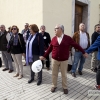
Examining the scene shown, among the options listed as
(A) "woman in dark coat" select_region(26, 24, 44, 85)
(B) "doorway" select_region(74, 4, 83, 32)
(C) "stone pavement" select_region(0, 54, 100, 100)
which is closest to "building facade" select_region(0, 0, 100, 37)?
(B) "doorway" select_region(74, 4, 83, 32)

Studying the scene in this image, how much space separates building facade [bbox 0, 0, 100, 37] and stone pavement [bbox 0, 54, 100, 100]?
297cm

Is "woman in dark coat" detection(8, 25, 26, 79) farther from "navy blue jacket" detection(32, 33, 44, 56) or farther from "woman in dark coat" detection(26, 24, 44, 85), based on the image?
"navy blue jacket" detection(32, 33, 44, 56)

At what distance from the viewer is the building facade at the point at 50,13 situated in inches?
249

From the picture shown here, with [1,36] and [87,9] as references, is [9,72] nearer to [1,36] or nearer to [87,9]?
[1,36]

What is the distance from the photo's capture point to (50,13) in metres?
6.42

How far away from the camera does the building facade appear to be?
6320 mm

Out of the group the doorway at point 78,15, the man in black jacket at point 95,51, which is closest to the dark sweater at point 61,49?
the man in black jacket at point 95,51

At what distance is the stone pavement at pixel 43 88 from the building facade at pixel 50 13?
2.97m

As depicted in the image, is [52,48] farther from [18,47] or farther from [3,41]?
[3,41]

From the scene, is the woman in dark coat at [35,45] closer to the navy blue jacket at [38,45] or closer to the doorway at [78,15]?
the navy blue jacket at [38,45]

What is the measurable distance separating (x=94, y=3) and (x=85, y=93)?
Result: 733 centimetres

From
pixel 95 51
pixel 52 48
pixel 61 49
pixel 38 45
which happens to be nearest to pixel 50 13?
pixel 95 51

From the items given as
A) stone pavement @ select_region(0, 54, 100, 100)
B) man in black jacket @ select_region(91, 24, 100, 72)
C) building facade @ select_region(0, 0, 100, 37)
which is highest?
building facade @ select_region(0, 0, 100, 37)

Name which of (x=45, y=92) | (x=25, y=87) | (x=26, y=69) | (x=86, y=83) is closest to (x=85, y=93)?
(x=86, y=83)
